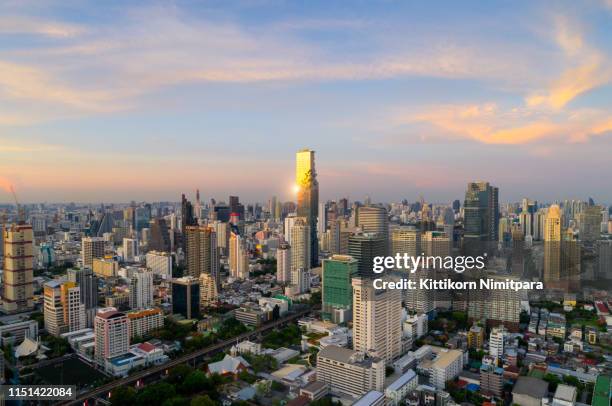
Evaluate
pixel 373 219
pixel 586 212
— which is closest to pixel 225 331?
pixel 373 219

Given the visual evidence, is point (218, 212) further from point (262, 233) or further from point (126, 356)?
point (126, 356)

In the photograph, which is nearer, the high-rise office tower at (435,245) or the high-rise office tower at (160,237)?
the high-rise office tower at (435,245)

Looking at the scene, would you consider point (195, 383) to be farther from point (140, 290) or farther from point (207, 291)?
point (207, 291)

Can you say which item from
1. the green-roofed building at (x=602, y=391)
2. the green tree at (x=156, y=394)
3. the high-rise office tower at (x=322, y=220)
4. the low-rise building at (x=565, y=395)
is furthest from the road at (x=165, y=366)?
the high-rise office tower at (x=322, y=220)

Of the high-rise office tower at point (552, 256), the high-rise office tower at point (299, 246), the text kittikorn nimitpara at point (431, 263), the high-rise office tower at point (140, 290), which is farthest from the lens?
the high-rise office tower at point (299, 246)

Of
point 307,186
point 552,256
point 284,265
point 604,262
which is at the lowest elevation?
point 284,265

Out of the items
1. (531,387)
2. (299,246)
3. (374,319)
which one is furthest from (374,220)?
(531,387)

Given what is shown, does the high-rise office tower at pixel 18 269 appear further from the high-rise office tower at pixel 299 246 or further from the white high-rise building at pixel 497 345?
the white high-rise building at pixel 497 345
